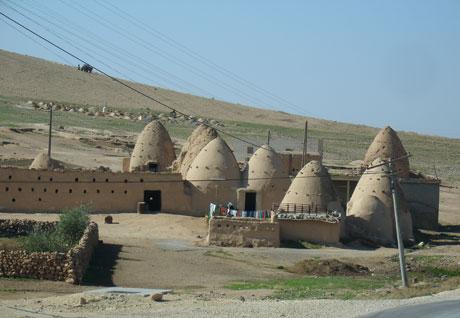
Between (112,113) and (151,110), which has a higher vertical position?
(151,110)

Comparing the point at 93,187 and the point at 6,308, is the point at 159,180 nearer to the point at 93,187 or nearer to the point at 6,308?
the point at 93,187

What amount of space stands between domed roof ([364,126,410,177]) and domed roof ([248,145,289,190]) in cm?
555

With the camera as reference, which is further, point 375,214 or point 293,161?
point 293,161

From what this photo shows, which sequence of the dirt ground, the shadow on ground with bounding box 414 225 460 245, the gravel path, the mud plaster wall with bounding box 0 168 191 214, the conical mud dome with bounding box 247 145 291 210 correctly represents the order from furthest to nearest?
the shadow on ground with bounding box 414 225 460 245, the conical mud dome with bounding box 247 145 291 210, the mud plaster wall with bounding box 0 168 191 214, the dirt ground, the gravel path

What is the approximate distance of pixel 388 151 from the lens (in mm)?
43500

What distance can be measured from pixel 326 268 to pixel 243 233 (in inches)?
175

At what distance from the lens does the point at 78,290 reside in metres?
24.3

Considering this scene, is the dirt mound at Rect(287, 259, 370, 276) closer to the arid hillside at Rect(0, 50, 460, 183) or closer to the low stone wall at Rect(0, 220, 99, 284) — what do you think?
the low stone wall at Rect(0, 220, 99, 284)

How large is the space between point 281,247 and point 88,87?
73.1 metres

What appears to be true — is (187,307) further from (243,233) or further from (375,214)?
(375,214)

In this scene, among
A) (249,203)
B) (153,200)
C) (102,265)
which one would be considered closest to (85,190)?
(153,200)

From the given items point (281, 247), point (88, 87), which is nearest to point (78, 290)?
point (281, 247)

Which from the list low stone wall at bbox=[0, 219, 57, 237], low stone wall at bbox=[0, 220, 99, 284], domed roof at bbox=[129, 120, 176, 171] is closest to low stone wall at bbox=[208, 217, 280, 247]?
low stone wall at bbox=[0, 219, 57, 237]

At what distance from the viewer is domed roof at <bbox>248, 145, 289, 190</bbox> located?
38781 millimetres
